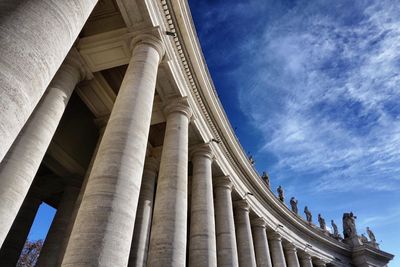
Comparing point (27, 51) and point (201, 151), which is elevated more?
point (201, 151)

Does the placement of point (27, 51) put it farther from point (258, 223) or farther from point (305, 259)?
point (305, 259)

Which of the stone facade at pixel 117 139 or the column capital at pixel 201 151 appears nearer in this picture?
the stone facade at pixel 117 139

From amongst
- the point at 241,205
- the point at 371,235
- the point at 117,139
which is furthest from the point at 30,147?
the point at 371,235

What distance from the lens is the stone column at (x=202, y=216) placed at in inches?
1057

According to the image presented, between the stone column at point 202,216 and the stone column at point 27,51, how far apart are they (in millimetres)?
22035

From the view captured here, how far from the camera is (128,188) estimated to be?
48.8 ft

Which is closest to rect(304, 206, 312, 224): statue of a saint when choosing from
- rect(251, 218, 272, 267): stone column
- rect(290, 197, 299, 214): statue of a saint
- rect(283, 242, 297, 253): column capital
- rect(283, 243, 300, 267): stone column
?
rect(290, 197, 299, 214): statue of a saint

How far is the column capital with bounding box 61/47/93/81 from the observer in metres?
24.4

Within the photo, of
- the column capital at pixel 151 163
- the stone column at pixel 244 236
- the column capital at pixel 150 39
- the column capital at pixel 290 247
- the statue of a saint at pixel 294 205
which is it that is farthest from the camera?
the statue of a saint at pixel 294 205

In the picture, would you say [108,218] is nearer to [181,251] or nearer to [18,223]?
[181,251]

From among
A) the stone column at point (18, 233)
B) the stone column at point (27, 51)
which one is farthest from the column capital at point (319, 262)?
the stone column at point (27, 51)

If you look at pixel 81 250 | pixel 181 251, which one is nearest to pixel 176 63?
pixel 181 251

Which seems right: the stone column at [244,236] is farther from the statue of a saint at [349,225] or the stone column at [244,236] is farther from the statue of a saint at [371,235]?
the statue of a saint at [371,235]

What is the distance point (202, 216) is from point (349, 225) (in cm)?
9869
